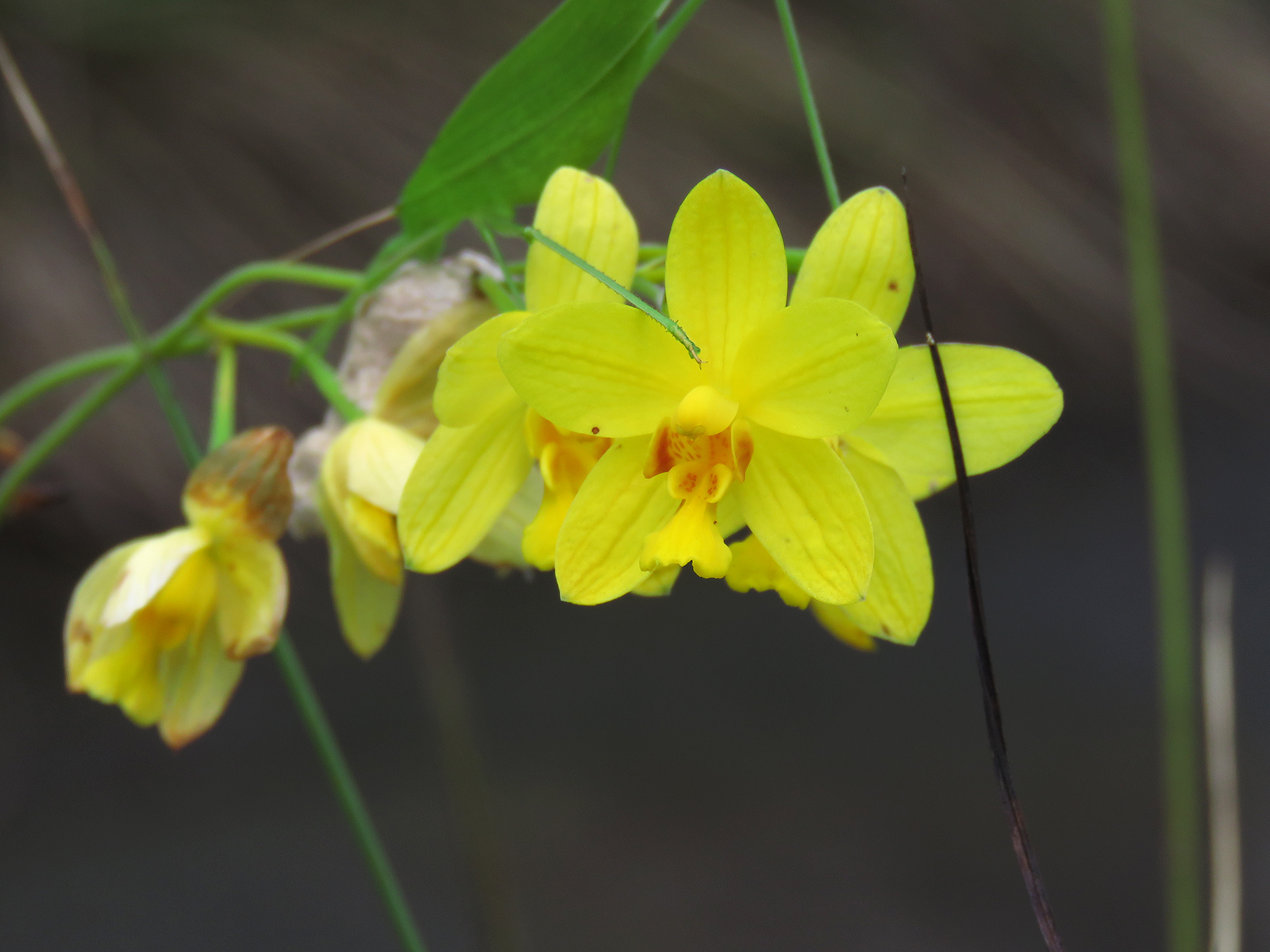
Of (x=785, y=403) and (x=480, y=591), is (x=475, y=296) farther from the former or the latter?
(x=480, y=591)

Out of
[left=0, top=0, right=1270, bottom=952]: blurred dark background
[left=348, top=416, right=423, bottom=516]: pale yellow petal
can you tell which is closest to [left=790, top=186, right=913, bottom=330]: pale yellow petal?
[left=348, top=416, right=423, bottom=516]: pale yellow petal

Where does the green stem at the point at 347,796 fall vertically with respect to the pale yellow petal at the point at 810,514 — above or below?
below

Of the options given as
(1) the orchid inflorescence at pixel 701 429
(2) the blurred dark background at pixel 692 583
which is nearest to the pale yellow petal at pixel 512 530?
(1) the orchid inflorescence at pixel 701 429

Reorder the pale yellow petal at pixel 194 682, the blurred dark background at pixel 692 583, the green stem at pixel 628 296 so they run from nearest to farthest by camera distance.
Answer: the green stem at pixel 628 296
the pale yellow petal at pixel 194 682
the blurred dark background at pixel 692 583

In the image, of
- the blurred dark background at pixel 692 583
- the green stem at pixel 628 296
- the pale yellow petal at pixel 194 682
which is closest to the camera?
the green stem at pixel 628 296

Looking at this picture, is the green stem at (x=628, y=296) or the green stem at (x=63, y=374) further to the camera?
the green stem at (x=63, y=374)

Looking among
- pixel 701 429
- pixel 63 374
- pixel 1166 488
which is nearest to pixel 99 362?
pixel 63 374

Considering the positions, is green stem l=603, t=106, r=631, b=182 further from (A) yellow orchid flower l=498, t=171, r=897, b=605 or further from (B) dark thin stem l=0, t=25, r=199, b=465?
(B) dark thin stem l=0, t=25, r=199, b=465

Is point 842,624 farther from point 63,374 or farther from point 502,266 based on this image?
point 63,374

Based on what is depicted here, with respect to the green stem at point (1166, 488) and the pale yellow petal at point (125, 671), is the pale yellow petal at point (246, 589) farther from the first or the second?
the green stem at point (1166, 488)
